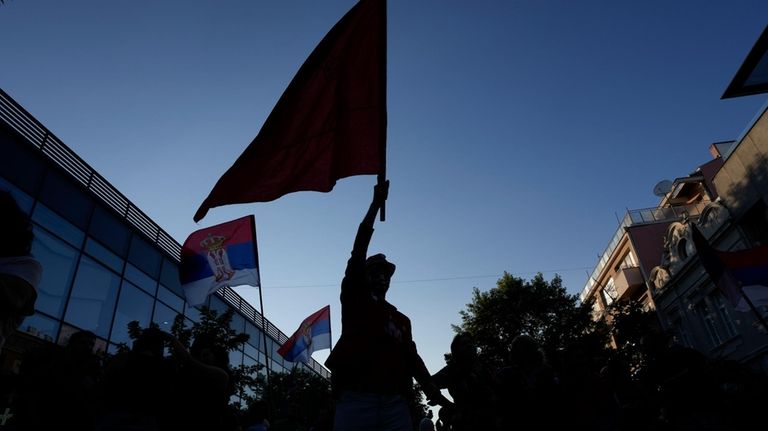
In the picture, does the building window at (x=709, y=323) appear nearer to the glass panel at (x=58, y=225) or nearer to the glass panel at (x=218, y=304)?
the glass panel at (x=218, y=304)

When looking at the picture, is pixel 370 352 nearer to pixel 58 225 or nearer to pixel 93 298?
pixel 58 225

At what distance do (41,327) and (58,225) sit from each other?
322 centimetres

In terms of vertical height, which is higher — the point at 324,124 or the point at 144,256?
the point at 144,256

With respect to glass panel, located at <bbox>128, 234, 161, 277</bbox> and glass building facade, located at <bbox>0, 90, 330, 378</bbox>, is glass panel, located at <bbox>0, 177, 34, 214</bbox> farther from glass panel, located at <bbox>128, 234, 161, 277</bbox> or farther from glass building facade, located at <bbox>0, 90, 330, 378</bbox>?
glass panel, located at <bbox>128, 234, 161, 277</bbox>

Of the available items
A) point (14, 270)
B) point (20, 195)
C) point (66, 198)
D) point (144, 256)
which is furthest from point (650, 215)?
point (14, 270)

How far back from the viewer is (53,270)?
13.9 m

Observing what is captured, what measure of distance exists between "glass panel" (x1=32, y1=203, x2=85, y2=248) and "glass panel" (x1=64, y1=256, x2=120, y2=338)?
0.72m

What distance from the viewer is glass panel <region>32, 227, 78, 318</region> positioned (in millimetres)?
13330

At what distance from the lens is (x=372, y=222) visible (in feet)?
10.3

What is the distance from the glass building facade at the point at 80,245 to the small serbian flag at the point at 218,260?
187 inches

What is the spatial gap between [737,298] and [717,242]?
11.3 m

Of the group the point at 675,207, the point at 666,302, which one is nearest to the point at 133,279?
the point at 666,302

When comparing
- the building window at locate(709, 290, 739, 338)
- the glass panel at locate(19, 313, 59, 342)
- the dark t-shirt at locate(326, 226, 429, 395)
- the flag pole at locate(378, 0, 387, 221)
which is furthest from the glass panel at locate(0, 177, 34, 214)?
the building window at locate(709, 290, 739, 338)

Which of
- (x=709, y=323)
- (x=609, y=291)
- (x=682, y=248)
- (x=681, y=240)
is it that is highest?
(x=609, y=291)
